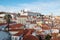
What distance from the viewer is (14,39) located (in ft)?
15.6

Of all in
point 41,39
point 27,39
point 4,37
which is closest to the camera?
point 4,37

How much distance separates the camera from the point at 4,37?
3.03 m

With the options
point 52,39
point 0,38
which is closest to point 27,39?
point 52,39

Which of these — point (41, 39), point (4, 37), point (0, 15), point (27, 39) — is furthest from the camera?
point (0, 15)

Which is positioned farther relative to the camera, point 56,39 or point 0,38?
point 56,39

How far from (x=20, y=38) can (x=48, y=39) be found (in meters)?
0.74

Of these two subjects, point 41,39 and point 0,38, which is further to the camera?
point 41,39

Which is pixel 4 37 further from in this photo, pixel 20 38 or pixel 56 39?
pixel 56 39

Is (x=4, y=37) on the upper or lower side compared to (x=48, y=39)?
upper

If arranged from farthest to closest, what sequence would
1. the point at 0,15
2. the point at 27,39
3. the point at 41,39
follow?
1. the point at 0,15
2. the point at 41,39
3. the point at 27,39

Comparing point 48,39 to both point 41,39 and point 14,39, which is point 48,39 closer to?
point 41,39

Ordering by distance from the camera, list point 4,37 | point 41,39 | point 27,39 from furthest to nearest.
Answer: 1. point 41,39
2. point 27,39
3. point 4,37

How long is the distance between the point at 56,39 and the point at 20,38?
3.10ft

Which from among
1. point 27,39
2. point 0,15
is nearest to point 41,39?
point 27,39
